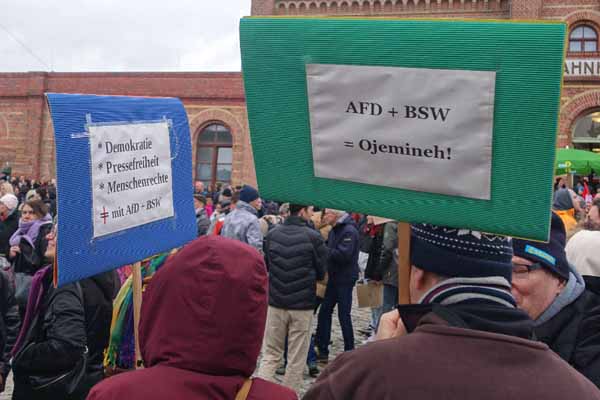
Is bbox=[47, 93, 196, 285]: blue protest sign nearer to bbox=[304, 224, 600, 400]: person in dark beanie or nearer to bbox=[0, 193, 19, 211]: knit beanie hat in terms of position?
bbox=[304, 224, 600, 400]: person in dark beanie

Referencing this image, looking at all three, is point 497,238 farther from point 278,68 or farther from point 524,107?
point 278,68

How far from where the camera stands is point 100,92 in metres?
23.6

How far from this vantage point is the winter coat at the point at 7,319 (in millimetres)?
3805

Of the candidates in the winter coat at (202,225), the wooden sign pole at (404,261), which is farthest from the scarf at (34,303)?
the winter coat at (202,225)

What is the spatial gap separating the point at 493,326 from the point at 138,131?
2382 millimetres

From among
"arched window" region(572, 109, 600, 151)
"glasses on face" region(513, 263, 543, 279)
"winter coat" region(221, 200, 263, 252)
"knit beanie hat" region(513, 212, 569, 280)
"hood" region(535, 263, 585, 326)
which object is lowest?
"winter coat" region(221, 200, 263, 252)

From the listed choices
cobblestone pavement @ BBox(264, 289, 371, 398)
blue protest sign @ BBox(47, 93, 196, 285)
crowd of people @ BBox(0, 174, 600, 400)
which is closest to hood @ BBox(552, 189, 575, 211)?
cobblestone pavement @ BBox(264, 289, 371, 398)

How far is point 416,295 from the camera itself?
1.51m

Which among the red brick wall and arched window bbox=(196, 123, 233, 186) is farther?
arched window bbox=(196, 123, 233, 186)

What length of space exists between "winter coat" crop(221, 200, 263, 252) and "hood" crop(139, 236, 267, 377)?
16.2ft

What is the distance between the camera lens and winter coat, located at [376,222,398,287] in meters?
6.57

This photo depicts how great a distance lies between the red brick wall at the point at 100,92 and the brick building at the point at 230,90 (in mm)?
40

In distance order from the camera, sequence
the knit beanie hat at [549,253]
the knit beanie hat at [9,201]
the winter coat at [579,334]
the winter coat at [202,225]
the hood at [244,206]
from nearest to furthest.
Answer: the winter coat at [579,334], the knit beanie hat at [549,253], the hood at [244,206], the knit beanie hat at [9,201], the winter coat at [202,225]

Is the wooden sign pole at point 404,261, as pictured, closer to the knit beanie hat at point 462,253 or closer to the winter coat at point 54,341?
the knit beanie hat at point 462,253
